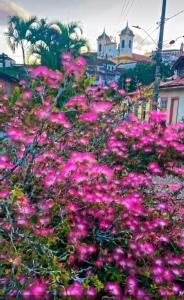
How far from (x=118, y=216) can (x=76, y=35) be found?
47.9ft

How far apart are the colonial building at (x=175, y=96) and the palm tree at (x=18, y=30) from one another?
897 centimetres

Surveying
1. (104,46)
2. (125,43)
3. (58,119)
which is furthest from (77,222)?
(104,46)

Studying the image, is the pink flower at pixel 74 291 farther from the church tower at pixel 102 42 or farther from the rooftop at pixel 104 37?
the rooftop at pixel 104 37

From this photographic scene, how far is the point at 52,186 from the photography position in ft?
10.2

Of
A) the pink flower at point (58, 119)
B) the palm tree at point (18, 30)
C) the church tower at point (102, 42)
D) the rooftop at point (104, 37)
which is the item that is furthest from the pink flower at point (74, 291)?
the rooftop at point (104, 37)

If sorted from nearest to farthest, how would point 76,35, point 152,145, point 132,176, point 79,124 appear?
point 79,124
point 132,176
point 152,145
point 76,35

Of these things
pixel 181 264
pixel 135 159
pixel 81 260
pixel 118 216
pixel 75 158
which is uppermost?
pixel 75 158

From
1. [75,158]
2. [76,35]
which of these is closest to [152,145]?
[75,158]

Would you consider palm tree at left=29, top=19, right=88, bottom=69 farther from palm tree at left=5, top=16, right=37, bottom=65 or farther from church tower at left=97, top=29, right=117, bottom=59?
church tower at left=97, top=29, right=117, bottom=59

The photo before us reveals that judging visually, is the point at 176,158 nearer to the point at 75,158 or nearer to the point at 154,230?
the point at 154,230

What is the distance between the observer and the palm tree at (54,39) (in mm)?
15422

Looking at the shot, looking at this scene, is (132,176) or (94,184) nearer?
(94,184)

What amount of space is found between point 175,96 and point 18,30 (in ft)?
33.3

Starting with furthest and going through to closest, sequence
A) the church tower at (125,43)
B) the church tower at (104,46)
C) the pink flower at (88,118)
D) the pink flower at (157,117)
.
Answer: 1. the church tower at (104,46)
2. the church tower at (125,43)
3. the pink flower at (157,117)
4. the pink flower at (88,118)
